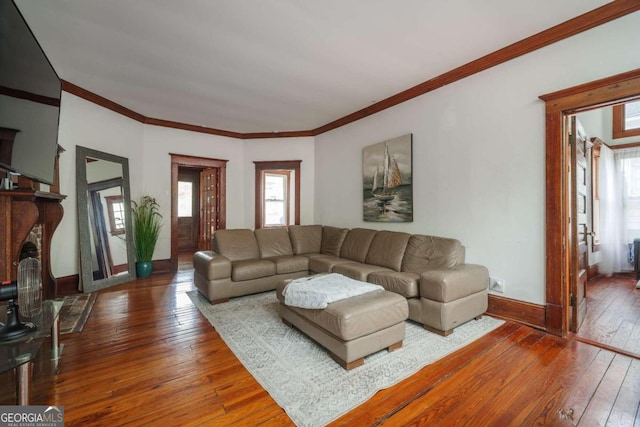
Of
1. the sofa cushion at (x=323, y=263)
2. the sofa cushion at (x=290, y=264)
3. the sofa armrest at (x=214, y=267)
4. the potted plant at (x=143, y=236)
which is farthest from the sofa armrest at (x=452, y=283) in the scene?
the potted plant at (x=143, y=236)

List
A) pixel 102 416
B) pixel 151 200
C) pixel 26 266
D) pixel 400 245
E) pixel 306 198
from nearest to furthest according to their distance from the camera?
pixel 26 266, pixel 102 416, pixel 400 245, pixel 151 200, pixel 306 198

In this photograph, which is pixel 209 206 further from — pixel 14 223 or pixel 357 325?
pixel 357 325

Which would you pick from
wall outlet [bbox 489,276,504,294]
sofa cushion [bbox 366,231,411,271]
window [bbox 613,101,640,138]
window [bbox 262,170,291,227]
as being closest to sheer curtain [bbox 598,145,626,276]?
window [bbox 613,101,640,138]

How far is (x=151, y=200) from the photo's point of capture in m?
4.84

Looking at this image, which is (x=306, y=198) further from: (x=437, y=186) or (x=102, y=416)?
(x=102, y=416)

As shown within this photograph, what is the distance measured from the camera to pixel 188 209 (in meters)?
7.49

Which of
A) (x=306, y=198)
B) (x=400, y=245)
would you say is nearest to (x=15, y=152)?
(x=400, y=245)

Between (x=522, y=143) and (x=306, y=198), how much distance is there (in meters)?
3.74

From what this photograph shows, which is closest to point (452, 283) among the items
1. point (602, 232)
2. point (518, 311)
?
point (518, 311)

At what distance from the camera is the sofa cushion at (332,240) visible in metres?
4.33

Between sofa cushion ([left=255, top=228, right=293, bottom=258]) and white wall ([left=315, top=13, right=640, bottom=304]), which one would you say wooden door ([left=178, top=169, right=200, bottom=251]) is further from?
white wall ([left=315, top=13, right=640, bottom=304])

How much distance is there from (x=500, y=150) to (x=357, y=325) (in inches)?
89.9

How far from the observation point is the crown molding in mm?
2188

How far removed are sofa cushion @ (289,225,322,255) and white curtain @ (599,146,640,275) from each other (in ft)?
14.7
